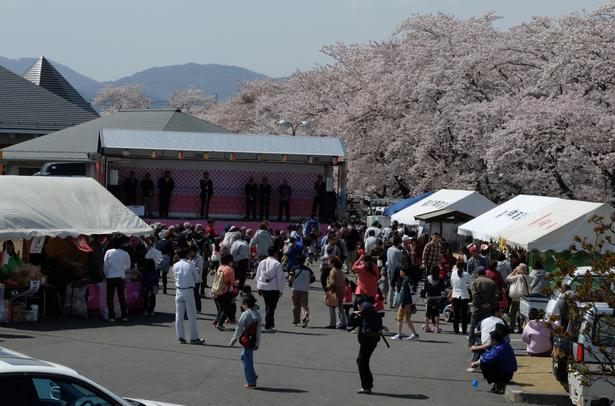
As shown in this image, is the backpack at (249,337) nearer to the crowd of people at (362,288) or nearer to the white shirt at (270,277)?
the crowd of people at (362,288)

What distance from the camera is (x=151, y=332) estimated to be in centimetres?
1955

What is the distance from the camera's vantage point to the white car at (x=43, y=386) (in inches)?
273

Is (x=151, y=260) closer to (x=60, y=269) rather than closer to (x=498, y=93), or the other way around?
(x=60, y=269)

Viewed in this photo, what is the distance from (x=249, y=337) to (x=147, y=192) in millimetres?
24415

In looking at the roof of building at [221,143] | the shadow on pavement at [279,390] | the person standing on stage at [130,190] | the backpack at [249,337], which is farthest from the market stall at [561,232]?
the person standing on stage at [130,190]

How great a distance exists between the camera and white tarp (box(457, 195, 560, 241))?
24.2 m

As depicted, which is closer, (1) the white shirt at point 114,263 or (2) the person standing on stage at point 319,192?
(1) the white shirt at point 114,263

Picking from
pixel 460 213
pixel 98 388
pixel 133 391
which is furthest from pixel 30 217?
pixel 460 213

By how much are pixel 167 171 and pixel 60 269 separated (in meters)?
17.3

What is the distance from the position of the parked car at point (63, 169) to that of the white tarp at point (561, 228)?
22.3 m

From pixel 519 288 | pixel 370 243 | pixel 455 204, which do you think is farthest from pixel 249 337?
Answer: pixel 455 204

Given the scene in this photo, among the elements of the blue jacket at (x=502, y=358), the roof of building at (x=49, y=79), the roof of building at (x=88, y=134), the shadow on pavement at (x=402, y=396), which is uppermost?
the roof of building at (x=49, y=79)

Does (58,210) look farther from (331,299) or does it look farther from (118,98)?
(118,98)

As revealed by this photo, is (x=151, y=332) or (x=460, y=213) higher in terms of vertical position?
(x=460, y=213)
